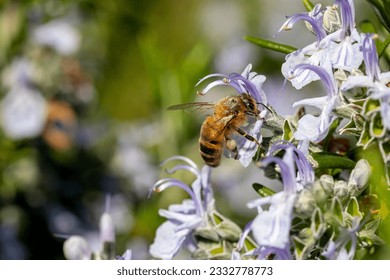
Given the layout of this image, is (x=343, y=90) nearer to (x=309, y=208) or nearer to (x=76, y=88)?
(x=309, y=208)

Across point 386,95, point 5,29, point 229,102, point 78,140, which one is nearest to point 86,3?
point 5,29

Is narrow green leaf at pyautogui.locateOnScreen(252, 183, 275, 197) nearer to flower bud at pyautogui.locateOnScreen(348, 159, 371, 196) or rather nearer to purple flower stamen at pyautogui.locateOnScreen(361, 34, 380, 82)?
flower bud at pyautogui.locateOnScreen(348, 159, 371, 196)

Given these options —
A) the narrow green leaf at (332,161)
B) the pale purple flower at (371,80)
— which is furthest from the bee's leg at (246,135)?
the pale purple flower at (371,80)

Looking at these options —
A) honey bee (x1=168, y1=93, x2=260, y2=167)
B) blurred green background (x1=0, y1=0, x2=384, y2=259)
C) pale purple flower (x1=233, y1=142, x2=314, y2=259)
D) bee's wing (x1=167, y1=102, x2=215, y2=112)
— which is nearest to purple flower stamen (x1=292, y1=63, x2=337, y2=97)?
pale purple flower (x1=233, y1=142, x2=314, y2=259)

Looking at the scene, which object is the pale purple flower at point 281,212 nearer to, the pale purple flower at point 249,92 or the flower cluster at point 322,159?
the flower cluster at point 322,159

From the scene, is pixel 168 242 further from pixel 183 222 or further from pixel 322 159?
pixel 322 159
